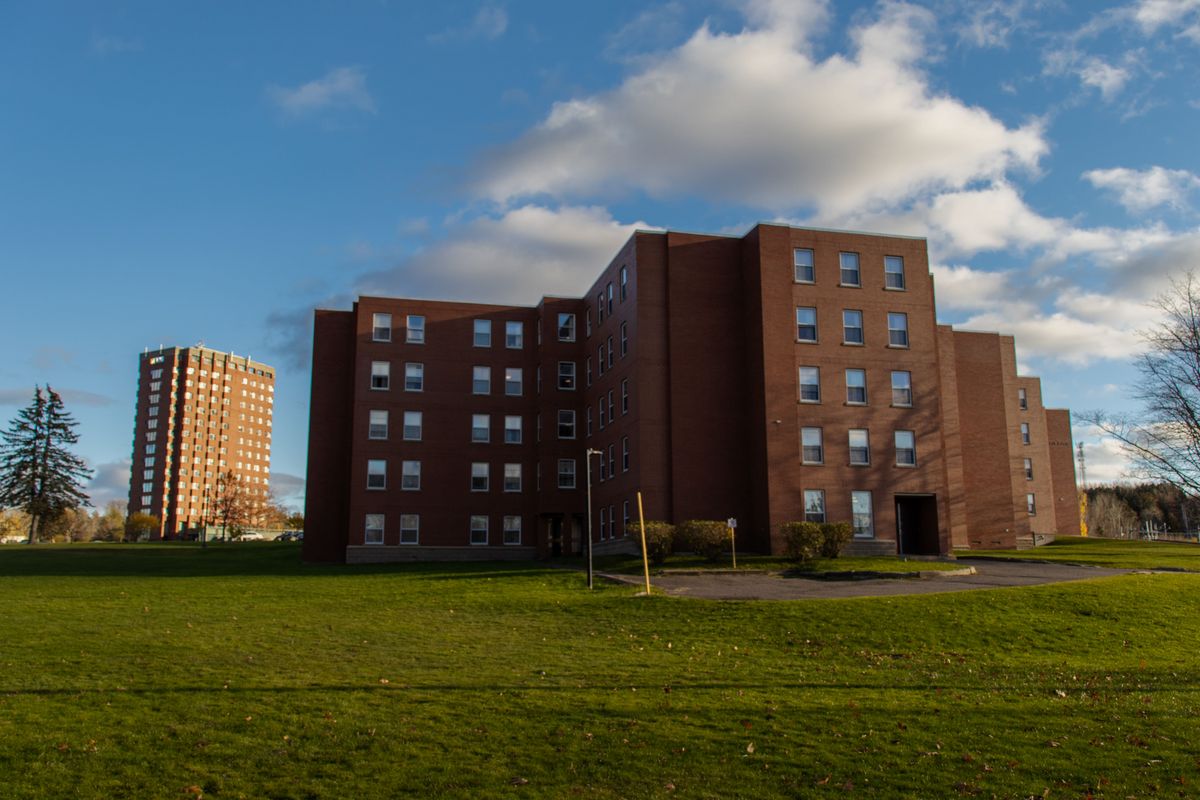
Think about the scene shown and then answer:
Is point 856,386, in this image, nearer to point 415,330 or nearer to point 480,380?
point 480,380

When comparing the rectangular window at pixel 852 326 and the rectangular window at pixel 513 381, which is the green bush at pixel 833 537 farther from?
the rectangular window at pixel 513 381

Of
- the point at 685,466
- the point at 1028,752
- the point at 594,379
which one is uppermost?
the point at 594,379

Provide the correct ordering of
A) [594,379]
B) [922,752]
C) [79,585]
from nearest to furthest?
[922,752], [79,585], [594,379]

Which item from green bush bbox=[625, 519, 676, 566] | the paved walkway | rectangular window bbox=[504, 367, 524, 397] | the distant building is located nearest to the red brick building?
rectangular window bbox=[504, 367, 524, 397]

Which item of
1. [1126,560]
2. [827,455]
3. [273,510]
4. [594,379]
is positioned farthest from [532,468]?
[273,510]

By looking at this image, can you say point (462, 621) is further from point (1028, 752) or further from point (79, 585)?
point (79, 585)

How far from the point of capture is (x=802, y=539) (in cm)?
3712

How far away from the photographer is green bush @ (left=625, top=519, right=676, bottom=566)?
122 feet

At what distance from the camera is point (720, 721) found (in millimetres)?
13320

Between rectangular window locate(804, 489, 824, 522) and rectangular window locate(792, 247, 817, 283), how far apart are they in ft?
30.2

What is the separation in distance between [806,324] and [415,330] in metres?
22.1

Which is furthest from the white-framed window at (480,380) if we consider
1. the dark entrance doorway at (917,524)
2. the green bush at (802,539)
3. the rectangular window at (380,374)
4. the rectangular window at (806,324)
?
the dark entrance doorway at (917,524)

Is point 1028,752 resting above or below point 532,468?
below

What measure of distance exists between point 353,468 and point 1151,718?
43.5 m
